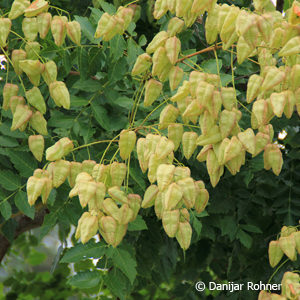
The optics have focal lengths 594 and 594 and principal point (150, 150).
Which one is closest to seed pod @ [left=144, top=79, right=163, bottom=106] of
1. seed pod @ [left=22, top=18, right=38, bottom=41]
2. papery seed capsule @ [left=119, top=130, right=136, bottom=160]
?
papery seed capsule @ [left=119, top=130, right=136, bottom=160]

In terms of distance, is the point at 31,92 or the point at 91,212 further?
the point at 31,92

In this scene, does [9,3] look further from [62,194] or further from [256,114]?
[256,114]

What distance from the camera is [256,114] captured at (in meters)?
1.37

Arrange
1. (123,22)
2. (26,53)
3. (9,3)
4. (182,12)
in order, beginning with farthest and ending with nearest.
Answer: (9,3)
(26,53)
(123,22)
(182,12)

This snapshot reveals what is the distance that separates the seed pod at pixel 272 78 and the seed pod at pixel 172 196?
303mm

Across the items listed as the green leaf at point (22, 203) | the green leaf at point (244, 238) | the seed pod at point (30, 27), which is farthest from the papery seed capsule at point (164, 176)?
the green leaf at point (244, 238)

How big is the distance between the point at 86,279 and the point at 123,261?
0.15m

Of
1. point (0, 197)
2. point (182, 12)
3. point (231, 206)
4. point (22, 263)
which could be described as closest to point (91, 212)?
Result: point (182, 12)

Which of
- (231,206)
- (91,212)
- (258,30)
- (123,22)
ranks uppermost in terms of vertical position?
(258,30)

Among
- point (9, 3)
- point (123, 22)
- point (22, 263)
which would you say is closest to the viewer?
point (123, 22)

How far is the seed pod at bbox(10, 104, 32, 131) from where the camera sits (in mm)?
1705

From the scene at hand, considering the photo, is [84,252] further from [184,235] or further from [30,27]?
[30,27]

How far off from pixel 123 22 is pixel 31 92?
1.10 ft

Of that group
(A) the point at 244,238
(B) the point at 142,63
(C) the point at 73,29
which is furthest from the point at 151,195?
(A) the point at 244,238
